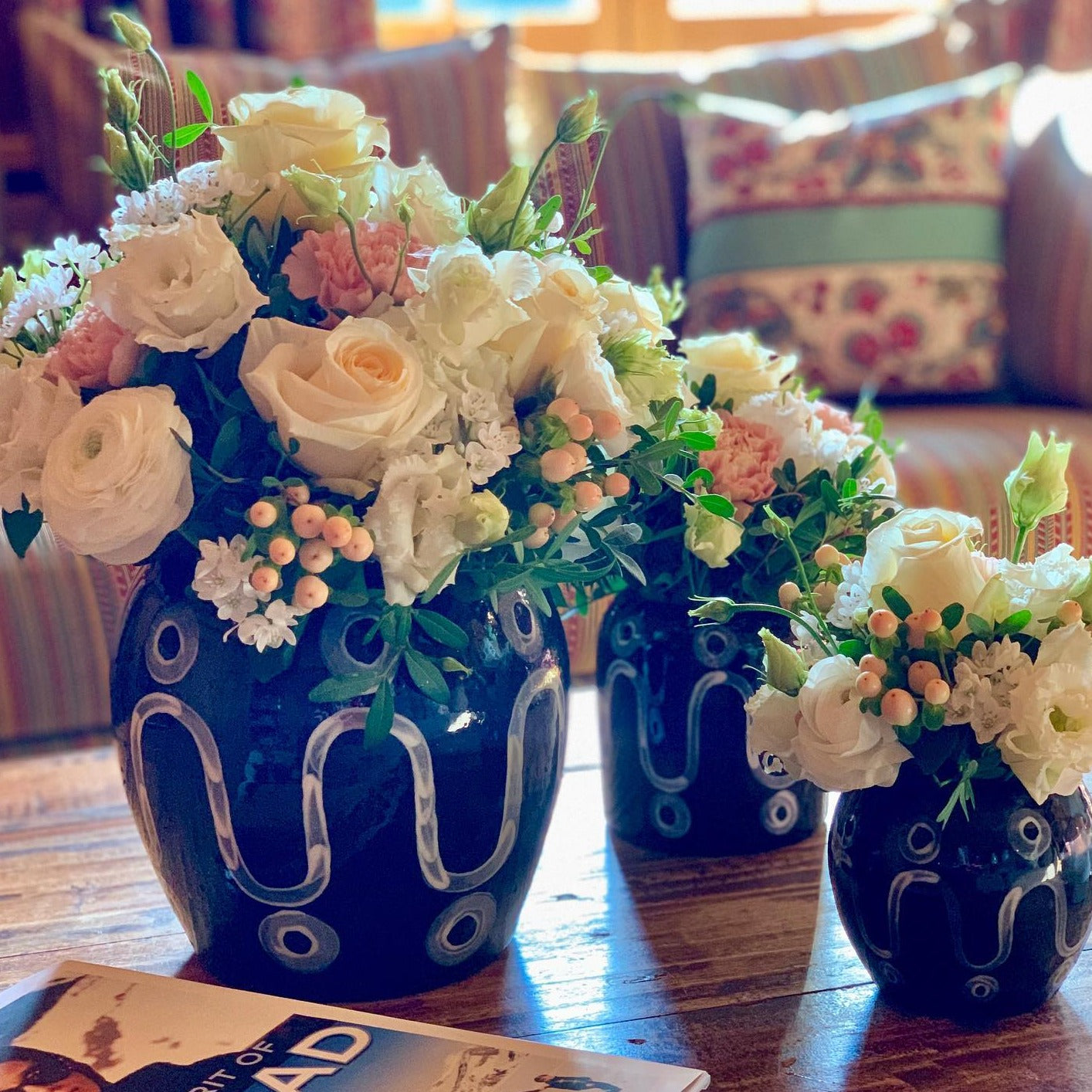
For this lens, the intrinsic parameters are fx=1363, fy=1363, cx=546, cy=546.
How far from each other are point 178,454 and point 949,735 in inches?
14.1

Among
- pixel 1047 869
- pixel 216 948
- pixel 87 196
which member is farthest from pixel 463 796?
pixel 87 196

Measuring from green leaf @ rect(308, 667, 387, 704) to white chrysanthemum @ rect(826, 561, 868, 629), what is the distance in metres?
0.21

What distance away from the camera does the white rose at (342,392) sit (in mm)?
570

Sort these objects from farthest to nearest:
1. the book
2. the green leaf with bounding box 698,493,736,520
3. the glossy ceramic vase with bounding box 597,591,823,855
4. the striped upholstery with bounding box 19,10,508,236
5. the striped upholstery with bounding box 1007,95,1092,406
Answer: the striped upholstery with bounding box 19,10,508,236 → the striped upholstery with bounding box 1007,95,1092,406 → the glossy ceramic vase with bounding box 597,591,823,855 → the green leaf with bounding box 698,493,736,520 → the book

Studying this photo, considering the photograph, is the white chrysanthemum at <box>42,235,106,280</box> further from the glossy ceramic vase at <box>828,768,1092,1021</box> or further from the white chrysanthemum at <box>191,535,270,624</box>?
the glossy ceramic vase at <box>828,768,1092,1021</box>

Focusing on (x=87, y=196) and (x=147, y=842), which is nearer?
(x=147, y=842)

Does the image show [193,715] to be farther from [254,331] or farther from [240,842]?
[254,331]

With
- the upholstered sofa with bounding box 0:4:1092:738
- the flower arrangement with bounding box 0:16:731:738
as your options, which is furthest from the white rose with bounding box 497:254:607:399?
the upholstered sofa with bounding box 0:4:1092:738

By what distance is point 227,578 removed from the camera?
588 millimetres

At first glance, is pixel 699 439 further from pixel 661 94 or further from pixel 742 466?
pixel 661 94

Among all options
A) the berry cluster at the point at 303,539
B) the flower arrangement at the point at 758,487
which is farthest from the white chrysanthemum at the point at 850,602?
the berry cluster at the point at 303,539

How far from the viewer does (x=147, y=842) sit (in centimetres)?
70

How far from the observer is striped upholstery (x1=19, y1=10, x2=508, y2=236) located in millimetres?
2117

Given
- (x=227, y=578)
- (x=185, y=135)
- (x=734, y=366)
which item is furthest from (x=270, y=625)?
(x=734, y=366)
